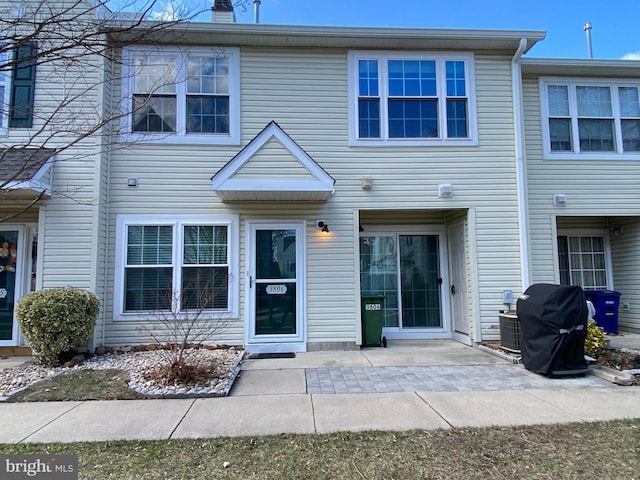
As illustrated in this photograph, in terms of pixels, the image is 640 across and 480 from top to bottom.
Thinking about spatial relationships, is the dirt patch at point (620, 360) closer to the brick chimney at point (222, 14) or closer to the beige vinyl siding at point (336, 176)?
the beige vinyl siding at point (336, 176)

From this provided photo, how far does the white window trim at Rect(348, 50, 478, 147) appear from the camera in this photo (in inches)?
291

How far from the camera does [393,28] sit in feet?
23.4

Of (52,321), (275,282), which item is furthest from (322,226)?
(52,321)

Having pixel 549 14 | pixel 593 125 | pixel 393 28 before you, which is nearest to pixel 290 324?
pixel 393 28

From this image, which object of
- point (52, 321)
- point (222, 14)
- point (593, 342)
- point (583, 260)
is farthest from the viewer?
point (583, 260)

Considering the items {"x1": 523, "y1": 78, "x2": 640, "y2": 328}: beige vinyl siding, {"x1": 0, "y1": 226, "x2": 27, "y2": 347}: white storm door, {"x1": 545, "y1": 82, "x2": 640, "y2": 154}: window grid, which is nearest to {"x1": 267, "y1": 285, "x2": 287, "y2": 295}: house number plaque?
{"x1": 0, "y1": 226, "x2": 27, "y2": 347}: white storm door

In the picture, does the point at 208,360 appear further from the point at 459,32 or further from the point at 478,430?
the point at 459,32

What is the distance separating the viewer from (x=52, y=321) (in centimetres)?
568

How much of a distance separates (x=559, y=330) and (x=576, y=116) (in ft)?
17.0

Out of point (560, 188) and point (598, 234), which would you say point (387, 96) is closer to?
point (560, 188)

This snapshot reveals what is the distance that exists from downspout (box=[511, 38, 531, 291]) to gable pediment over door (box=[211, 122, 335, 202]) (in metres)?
3.71

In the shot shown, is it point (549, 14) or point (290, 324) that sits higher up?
point (549, 14)

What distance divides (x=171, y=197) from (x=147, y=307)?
2.00m

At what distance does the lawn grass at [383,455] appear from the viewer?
9.43 feet
